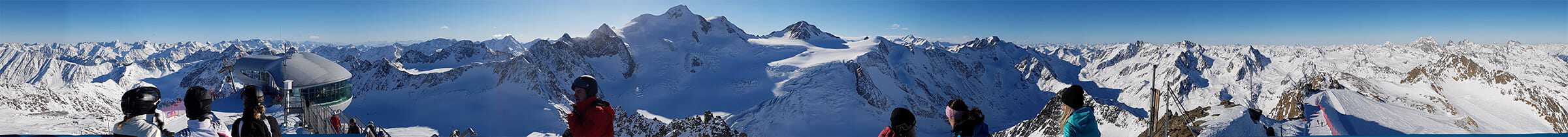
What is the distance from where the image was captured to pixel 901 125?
359 centimetres

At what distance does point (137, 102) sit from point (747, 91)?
78944 millimetres

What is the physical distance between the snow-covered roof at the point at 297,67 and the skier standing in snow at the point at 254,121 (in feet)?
26.0

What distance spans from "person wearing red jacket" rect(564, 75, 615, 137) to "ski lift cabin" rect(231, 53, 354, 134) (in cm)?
790

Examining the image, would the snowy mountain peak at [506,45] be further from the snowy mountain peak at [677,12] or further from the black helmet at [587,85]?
the black helmet at [587,85]

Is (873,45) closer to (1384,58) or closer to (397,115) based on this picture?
(397,115)

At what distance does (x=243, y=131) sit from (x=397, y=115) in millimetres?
72512

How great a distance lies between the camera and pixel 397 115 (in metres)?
68.9

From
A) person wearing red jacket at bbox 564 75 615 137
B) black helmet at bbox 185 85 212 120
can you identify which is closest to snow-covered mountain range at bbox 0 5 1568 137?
black helmet at bbox 185 85 212 120

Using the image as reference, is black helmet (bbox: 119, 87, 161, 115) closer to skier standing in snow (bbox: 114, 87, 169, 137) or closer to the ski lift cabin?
skier standing in snow (bbox: 114, 87, 169, 137)

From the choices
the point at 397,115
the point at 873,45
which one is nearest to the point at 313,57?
the point at 397,115

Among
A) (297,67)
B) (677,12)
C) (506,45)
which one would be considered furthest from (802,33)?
(297,67)

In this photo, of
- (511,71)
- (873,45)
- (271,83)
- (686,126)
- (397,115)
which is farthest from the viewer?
(873,45)

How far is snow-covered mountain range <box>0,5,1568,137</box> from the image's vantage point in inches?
2023

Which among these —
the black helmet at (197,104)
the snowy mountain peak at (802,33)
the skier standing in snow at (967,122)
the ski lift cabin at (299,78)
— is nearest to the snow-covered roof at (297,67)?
the ski lift cabin at (299,78)
